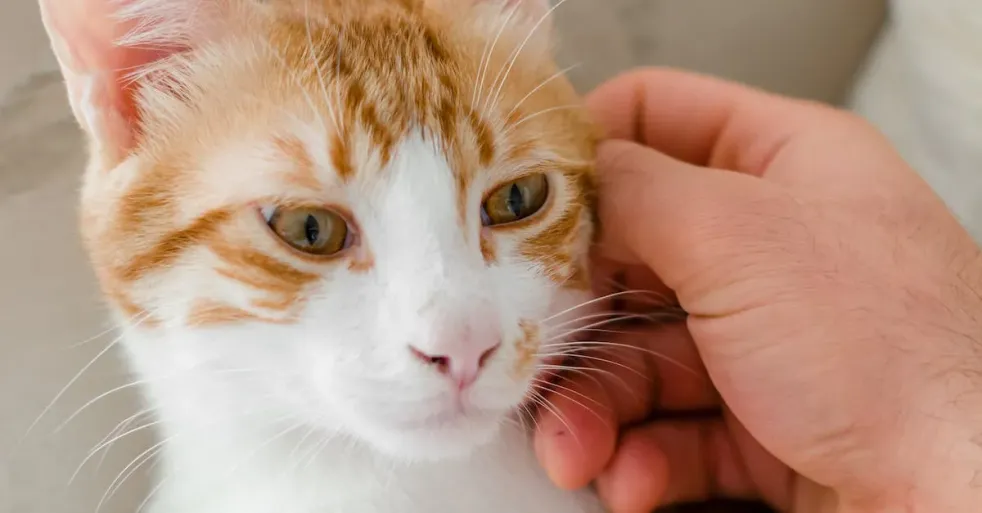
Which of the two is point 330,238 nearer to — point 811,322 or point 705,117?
point 811,322

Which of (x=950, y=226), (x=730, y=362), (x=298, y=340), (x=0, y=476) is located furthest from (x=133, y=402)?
(x=950, y=226)

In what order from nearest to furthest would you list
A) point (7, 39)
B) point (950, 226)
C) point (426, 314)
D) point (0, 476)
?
point (426, 314) → point (950, 226) → point (0, 476) → point (7, 39)

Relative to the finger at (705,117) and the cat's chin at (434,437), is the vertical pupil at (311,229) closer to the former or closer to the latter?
the cat's chin at (434,437)

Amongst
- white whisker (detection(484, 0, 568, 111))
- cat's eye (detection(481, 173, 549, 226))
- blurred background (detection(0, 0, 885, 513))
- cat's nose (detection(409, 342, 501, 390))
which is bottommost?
blurred background (detection(0, 0, 885, 513))

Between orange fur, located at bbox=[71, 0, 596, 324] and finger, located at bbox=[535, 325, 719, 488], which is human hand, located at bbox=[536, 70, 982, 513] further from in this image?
orange fur, located at bbox=[71, 0, 596, 324]

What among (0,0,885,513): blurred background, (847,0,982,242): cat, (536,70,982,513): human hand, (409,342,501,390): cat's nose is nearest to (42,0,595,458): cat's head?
(409,342,501,390): cat's nose

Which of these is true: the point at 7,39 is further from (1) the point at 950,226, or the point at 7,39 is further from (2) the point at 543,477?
(1) the point at 950,226

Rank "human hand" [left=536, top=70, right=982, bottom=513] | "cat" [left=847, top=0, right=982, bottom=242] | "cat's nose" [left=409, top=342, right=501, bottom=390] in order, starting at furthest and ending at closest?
"cat" [left=847, top=0, right=982, bottom=242], "human hand" [left=536, top=70, right=982, bottom=513], "cat's nose" [left=409, top=342, right=501, bottom=390]

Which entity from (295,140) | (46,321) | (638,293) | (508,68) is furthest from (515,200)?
(46,321)

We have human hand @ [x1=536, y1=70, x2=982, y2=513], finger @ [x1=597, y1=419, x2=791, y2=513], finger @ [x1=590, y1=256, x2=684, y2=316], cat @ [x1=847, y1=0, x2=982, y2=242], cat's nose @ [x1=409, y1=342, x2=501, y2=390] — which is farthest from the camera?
cat @ [x1=847, y1=0, x2=982, y2=242]
